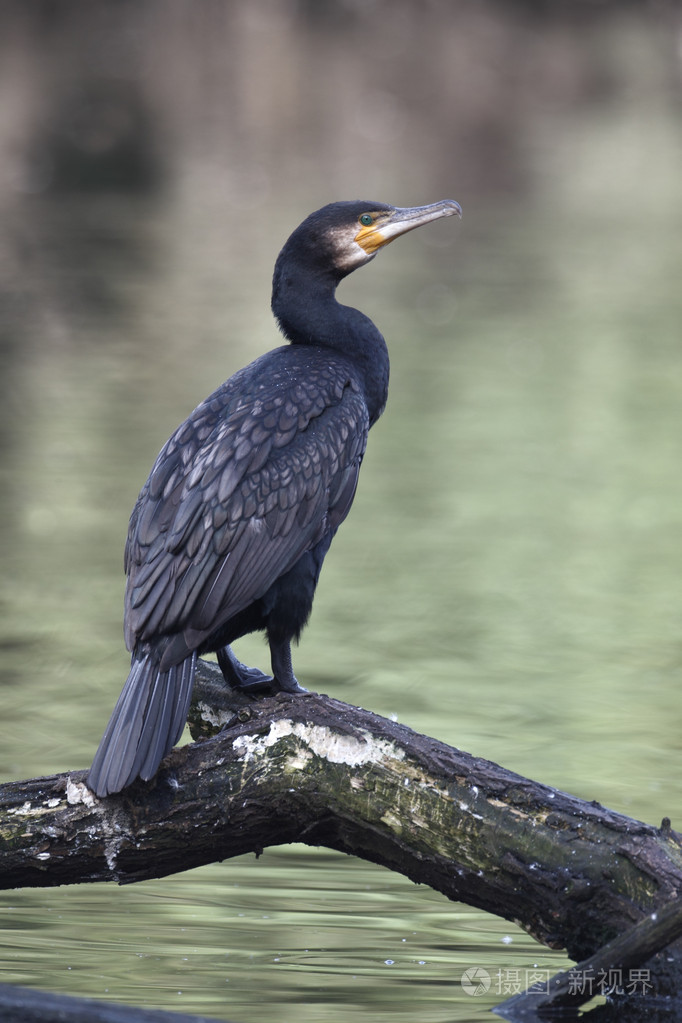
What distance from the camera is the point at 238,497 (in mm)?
3742

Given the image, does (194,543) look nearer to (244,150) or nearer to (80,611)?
(80,611)

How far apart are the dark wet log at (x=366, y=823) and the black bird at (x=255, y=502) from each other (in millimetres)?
116

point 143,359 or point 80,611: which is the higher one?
point 143,359

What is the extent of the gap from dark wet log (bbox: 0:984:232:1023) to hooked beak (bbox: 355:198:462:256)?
7.72 feet

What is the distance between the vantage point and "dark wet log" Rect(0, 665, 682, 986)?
3131 mm

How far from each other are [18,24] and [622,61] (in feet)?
35.0

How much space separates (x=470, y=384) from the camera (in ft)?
39.7

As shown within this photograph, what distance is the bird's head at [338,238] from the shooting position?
440cm

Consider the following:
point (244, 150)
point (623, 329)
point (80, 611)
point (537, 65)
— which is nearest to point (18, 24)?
point (244, 150)

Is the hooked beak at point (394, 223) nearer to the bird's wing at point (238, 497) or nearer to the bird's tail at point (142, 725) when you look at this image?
the bird's wing at point (238, 497)

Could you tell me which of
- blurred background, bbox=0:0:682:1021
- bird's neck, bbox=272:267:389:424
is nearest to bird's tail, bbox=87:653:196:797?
blurred background, bbox=0:0:682:1021

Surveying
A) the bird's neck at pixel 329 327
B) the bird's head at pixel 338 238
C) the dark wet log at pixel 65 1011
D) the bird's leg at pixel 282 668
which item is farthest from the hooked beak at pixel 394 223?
the dark wet log at pixel 65 1011

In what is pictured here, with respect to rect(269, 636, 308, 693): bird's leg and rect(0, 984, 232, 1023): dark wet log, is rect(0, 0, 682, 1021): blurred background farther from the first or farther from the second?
rect(0, 984, 232, 1023): dark wet log

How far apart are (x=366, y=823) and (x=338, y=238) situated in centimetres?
178
